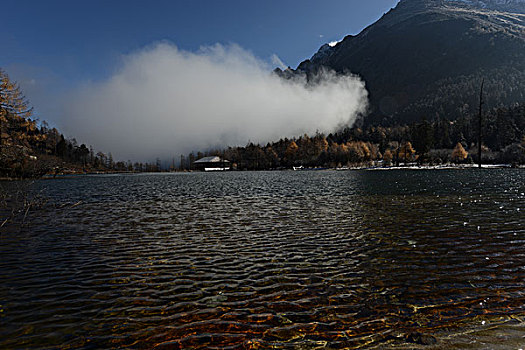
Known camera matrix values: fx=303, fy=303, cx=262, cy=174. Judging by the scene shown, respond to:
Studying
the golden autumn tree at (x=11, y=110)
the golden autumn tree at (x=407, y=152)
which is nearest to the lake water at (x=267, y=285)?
the golden autumn tree at (x=11, y=110)

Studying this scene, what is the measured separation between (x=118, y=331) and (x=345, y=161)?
201m

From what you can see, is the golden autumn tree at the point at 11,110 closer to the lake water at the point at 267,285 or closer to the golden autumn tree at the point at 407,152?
the lake water at the point at 267,285

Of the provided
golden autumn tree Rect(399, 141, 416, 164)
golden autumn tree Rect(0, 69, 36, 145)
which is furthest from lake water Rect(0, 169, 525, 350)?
golden autumn tree Rect(399, 141, 416, 164)

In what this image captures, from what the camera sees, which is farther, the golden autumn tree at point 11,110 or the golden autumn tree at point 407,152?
the golden autumn tree at point 407,152

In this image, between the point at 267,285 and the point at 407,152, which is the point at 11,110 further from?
the point at 407,152

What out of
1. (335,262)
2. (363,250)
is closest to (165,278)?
(335,262)

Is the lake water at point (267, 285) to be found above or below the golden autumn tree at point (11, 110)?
below

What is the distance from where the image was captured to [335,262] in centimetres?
1244

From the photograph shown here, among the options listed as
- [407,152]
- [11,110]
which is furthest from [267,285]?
[407,152]

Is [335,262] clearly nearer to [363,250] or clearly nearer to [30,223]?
[363,250]

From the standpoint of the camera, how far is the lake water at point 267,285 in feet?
23.5

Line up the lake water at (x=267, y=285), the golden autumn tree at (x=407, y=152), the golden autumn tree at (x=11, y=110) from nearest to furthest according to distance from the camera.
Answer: the lake water at (x=267, y=285)
the golden autumn tree at (x=11, y=110)
the golden autumn tree at (x=407, y=152)

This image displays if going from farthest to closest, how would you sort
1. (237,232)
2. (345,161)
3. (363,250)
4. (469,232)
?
(345,161), (237,232), (469,232), (363,250)

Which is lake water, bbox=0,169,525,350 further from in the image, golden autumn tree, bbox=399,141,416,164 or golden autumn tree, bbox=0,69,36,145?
golden autumn tree, bbox=399,141,416,164
